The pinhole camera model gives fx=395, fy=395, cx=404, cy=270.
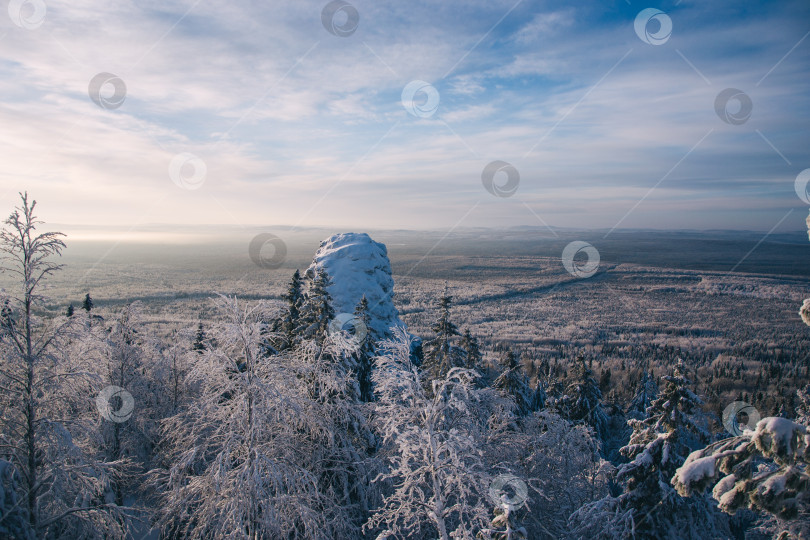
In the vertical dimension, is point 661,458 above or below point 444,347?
below

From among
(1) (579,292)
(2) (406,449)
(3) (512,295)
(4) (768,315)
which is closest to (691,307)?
(4) (768,315)

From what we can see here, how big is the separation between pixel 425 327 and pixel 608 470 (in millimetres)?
65907

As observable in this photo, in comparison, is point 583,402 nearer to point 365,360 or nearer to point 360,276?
point 365,360

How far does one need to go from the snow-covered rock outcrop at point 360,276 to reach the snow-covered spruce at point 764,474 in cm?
2827

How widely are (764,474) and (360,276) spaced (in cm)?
3210

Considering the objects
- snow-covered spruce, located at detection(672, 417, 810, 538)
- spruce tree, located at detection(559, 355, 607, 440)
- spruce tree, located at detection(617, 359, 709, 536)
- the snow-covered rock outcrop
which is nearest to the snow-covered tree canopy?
snow-covered spruce, located at detection(672, 417, 810, 538)

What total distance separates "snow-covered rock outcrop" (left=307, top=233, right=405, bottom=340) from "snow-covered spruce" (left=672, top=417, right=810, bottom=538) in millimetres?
28267

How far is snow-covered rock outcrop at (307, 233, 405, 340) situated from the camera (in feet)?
111

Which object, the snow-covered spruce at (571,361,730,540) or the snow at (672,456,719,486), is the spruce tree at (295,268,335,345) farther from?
the snow at (672,456,719,486)

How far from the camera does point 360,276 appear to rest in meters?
35.3

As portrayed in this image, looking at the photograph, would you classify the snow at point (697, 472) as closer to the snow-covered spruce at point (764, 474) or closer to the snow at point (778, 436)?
the snow-covered spruce at point (764, 474)

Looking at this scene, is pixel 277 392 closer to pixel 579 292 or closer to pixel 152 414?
pixel 152 414

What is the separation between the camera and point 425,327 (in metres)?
79.2

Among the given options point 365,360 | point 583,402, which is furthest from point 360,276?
point 583,402
